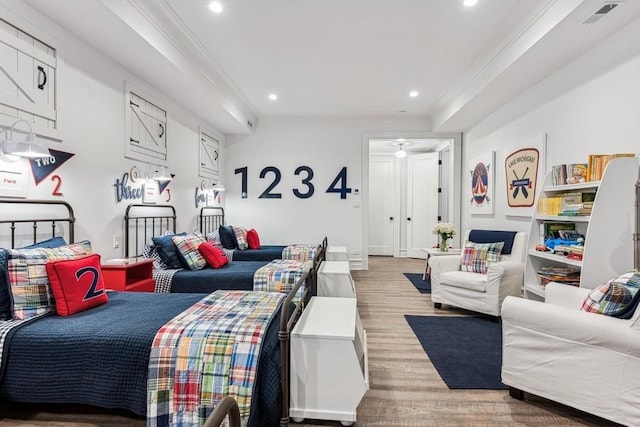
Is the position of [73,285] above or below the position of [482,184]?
below

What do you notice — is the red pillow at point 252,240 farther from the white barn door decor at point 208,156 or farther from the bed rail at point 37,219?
the bed rail at point 37,219

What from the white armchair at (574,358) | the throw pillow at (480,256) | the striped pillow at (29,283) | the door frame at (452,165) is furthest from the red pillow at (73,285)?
the door frame at (452,165)

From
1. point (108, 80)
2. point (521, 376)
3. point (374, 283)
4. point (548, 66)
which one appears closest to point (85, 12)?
point (108, 80)

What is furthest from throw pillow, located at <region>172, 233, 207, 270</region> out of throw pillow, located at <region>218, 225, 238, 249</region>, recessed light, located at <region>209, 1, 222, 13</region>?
recessed light, located at <region>209, 1, 222, 13</region>

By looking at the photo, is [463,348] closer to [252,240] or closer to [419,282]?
[419,282]

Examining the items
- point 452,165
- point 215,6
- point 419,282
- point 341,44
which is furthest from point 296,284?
point 452,165

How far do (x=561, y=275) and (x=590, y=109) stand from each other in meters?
1.50

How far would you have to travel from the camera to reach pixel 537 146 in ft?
12.5

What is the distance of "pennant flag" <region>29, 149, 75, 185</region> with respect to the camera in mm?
2449

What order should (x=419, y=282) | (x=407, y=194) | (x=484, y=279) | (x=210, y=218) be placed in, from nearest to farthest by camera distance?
(x=484, y=279) < (x=419, y=282) < (x=210, y=218) < (x=407, y=194)

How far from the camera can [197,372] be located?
1.60 m

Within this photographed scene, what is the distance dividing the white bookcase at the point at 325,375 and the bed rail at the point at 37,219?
206 cm

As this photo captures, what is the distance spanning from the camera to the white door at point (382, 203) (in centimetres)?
856

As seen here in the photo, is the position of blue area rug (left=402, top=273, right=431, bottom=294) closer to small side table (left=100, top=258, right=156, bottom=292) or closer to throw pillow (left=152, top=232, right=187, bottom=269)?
throw pillow (left=152, top=232, right=187, bottom=269)
